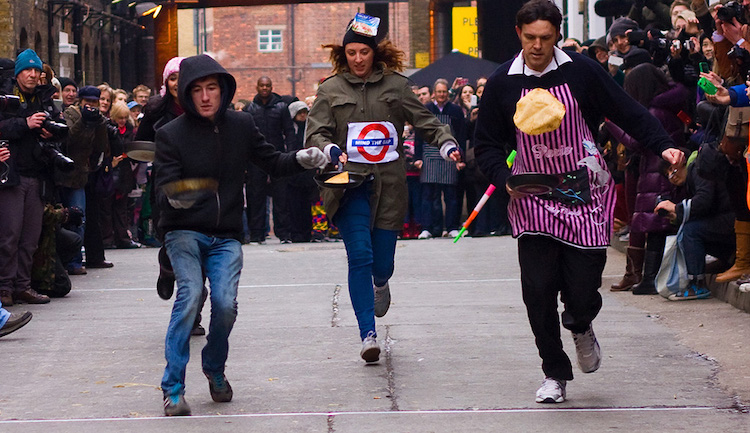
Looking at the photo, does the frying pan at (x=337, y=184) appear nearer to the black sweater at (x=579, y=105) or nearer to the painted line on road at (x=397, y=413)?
the black sweater at (x=579, y=105)


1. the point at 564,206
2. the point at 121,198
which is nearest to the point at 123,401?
the point at 564,206

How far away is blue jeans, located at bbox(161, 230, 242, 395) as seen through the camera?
6.45 meters

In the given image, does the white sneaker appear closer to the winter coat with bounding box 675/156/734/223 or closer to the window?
the winter coat with bounding box 675/156/734/223

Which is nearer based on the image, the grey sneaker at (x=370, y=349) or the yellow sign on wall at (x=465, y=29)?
the grey sneaker at (x=370, y=349)

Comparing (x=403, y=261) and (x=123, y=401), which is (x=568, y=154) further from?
(x=403, y=261)

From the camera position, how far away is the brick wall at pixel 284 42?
237 feet

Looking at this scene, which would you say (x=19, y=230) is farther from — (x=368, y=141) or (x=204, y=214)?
(x=204, y=214)

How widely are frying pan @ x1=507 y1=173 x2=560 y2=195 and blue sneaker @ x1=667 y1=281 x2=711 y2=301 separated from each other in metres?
4.37

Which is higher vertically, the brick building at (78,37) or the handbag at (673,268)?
the brick building at (78,37)

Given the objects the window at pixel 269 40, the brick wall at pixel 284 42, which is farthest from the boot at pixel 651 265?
the window at pixel 269 40

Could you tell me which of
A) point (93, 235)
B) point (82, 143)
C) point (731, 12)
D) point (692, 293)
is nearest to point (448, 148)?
point (731, 12)

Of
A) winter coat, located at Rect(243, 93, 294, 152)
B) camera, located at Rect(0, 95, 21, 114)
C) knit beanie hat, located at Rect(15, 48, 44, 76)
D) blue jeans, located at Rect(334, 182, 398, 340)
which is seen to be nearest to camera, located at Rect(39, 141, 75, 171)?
camera, located at Rect(0, 95, 21, 114)

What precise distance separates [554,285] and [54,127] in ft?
18.2

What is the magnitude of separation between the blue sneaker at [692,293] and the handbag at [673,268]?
0.13 ft
